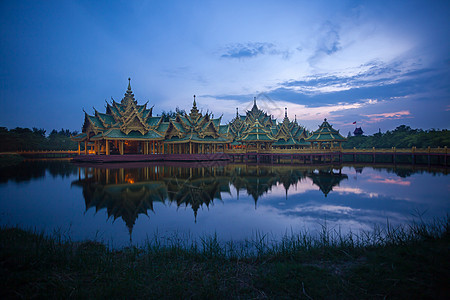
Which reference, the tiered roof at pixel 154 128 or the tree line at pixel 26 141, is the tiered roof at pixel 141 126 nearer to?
the tiered roof at pixel 154 128

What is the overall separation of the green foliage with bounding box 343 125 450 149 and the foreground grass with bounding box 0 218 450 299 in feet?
127

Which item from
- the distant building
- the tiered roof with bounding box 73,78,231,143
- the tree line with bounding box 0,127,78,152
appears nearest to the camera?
the tiered roof with bounding box 73,78,231,143

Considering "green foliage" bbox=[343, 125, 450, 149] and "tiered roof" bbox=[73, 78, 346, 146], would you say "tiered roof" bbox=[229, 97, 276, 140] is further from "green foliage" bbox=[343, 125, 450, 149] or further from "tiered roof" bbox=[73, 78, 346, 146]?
"green foliage" bbox=[343, 125, 450, 149]

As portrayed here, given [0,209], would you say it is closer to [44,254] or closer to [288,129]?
[44,254]

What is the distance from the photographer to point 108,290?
2953mm

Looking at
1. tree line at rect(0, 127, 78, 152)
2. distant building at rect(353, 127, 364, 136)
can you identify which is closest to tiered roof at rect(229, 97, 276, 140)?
distant building at rect(353, 127, 364, 136)

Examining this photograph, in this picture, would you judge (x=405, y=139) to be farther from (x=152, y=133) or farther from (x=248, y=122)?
(x=152, y=133)

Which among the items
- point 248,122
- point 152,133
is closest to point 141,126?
point 152,133

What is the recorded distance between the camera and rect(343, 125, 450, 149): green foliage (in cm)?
3353

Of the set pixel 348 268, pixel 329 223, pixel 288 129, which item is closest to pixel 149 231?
Answer: pixel 348 268

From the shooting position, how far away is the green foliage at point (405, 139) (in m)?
33.5

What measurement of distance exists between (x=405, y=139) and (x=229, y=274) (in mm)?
47719

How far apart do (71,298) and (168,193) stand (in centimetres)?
827

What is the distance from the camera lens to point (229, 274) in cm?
369
